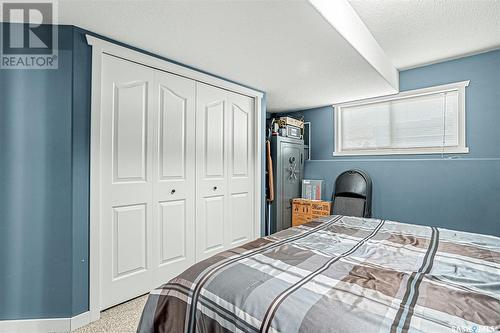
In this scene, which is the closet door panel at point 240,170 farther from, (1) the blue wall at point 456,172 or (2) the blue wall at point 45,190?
(1) the blue wall at point 456,172

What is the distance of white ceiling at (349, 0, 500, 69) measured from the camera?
191cm

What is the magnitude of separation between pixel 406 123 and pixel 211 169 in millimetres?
2678

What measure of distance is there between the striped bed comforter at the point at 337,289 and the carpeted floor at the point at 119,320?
857 millimetres

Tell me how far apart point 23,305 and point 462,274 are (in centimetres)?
271

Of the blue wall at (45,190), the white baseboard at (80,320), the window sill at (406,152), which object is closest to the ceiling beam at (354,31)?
the window sill at (406,152)

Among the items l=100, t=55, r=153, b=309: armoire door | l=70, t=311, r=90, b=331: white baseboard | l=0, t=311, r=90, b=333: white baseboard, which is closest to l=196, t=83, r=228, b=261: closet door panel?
l=100, t=55, r=153, b=309: armoire door

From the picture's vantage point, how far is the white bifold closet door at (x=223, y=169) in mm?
2664

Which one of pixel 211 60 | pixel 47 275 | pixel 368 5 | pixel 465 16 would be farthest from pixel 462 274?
pixel 47 275

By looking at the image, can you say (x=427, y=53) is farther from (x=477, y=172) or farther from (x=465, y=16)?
(x=477, y=172)

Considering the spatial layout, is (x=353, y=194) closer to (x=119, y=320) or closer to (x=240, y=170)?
(x=240, y=170)

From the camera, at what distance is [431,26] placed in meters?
2.18

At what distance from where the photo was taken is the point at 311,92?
3.35m

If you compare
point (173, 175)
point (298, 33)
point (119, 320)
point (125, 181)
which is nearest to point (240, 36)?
point (298, 33)

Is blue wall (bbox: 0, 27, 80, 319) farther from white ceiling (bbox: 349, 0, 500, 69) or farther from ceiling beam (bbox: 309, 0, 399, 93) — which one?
white ceiling (bbox: 349, 0, 500, 69)
